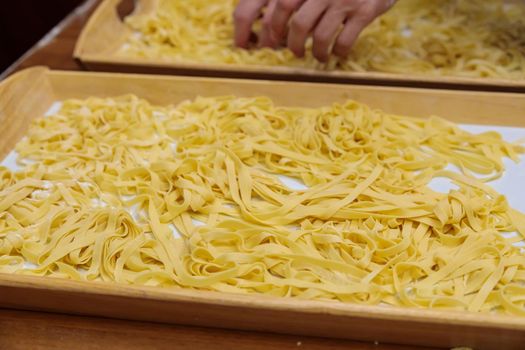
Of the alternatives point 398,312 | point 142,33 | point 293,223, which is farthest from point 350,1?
point 398,312

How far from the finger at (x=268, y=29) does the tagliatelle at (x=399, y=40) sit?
28 mm

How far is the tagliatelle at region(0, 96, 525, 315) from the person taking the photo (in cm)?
91

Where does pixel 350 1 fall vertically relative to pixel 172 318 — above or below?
above

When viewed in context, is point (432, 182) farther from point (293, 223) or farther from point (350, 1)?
point (350, 1)

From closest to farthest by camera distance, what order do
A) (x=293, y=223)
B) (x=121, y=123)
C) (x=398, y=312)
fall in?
(x=398, y=312) < (x=293, y=223) < (x=121, y=123)

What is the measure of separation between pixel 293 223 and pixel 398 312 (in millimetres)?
300

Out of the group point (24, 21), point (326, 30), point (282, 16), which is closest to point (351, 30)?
point (326, 30)

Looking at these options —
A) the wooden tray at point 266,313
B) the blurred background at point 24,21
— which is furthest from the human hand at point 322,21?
the blurred background at point 24,21

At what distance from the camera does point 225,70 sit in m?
1.42

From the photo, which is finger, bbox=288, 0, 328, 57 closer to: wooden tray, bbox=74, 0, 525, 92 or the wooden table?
wooden tray, bbox=74, 0, 525, 92

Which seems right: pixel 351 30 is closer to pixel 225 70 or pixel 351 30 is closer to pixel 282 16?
pixel 282 16

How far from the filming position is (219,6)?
1831mm

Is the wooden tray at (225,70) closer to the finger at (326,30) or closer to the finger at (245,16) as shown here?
the finger at (326,30)

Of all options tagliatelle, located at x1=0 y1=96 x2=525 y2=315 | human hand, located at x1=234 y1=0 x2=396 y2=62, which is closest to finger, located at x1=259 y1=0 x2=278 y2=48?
human hand, located at x1=234 y1=0 x2=396 y2=62
